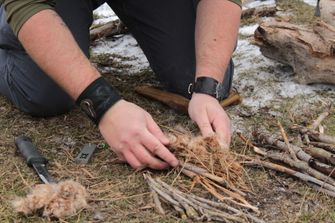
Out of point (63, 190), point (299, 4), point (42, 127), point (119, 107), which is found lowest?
point (299, 4)

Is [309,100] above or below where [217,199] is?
below

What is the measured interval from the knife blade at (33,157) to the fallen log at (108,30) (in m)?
1.66

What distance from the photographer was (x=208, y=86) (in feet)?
8.41

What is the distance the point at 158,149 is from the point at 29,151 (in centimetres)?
67

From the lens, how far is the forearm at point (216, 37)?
2678 mm

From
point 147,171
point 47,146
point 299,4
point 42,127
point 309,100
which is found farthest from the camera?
A: point 299,4

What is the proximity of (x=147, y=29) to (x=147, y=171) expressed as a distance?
1.22 m

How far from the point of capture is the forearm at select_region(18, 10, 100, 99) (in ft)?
7.54

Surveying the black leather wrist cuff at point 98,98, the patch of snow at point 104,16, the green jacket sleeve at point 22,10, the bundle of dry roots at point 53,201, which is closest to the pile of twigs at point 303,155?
the black leather wrist cuff at point 98,98

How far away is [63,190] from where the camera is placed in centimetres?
208

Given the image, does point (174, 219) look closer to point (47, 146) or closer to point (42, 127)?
point (47, 146)

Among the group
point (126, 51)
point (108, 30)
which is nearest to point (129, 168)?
point (126, 51)

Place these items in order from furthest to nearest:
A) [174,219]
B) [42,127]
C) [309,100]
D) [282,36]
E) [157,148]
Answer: [282,36], [309,100], [42,127], [157,148], [174,219]

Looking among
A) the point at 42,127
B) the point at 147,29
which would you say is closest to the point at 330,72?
the point at 147,29
